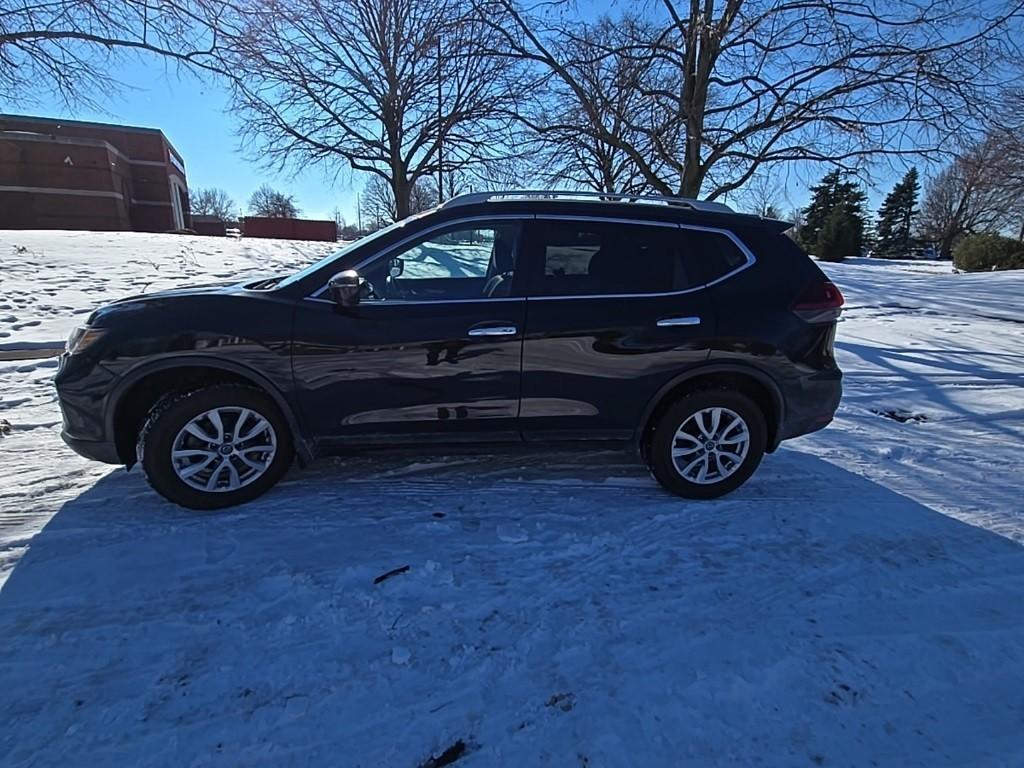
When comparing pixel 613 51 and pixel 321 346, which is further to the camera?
pixel 613 51

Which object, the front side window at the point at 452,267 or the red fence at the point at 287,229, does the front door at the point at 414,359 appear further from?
the red fence at the point at 287,229

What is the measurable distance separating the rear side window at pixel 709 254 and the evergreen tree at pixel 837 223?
137ft

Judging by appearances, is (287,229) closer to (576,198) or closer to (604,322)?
(576,198)

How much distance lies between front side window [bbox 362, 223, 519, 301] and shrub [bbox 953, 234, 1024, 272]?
31.4 metres

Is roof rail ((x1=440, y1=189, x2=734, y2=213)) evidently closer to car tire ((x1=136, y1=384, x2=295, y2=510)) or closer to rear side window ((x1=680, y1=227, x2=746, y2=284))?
rear side window ((x1=680, y1=227, x2=746, y2=284))

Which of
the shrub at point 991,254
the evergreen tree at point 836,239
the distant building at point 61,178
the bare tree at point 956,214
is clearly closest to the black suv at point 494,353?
the shrub at point 991,254

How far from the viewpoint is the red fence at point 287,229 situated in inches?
1559

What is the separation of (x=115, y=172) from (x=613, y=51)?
47.6m

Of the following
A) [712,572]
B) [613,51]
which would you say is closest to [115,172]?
[613,51]

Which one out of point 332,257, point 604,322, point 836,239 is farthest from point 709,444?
point 836,239

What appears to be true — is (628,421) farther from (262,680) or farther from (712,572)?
(262,680)

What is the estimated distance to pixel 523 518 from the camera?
316cm

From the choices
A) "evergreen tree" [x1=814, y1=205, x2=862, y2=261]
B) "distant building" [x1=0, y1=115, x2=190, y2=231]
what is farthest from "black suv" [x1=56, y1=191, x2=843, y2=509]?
"distant building" [x1=0, y1=115, x2=190, y2=231]

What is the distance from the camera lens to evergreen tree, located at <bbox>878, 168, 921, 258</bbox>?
5925cm
